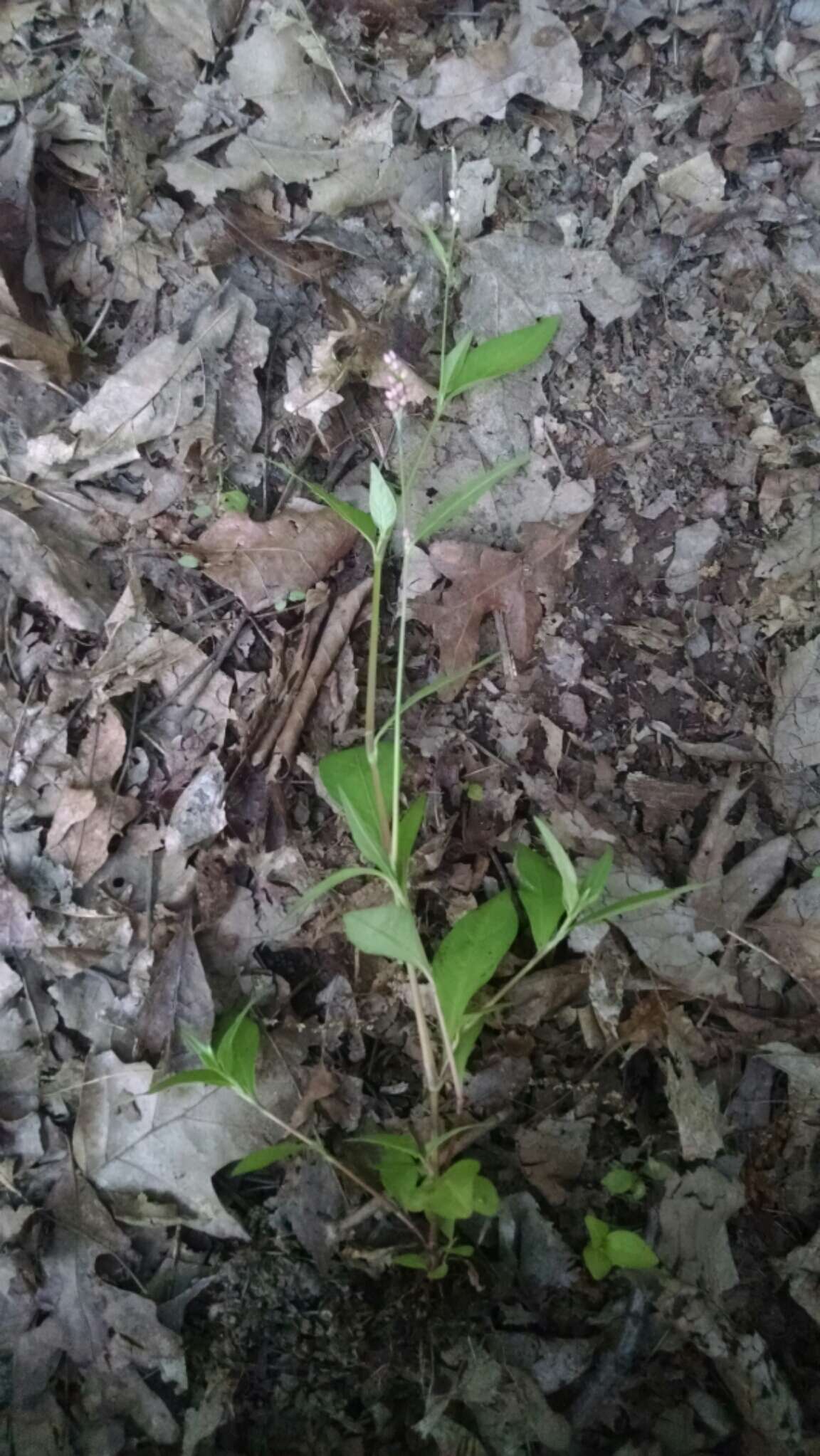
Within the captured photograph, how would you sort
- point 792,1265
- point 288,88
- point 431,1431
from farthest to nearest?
point 288,88, point 792,1265, point 431,1431

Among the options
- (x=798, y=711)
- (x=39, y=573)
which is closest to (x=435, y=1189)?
(x=798, y=711)

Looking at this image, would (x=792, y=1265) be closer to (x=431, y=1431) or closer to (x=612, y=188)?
(x=431, y=1431)

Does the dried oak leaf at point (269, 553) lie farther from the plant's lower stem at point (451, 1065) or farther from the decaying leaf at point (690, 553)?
the plant's lower stem at point (451, 1065)

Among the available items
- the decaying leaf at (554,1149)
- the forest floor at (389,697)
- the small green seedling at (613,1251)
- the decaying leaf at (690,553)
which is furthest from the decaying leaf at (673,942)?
the decaying leaf at (690,553)

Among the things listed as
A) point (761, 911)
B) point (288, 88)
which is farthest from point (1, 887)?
point (288, 88)

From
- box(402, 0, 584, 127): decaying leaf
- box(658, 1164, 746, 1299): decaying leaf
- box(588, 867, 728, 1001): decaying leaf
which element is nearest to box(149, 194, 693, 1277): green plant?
box(588, 867, 728, 1001): decaying leaf

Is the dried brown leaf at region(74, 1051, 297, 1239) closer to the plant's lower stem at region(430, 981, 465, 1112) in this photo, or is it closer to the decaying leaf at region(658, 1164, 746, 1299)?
the plant's lower stem at region(430, 981, 465, 1112)
